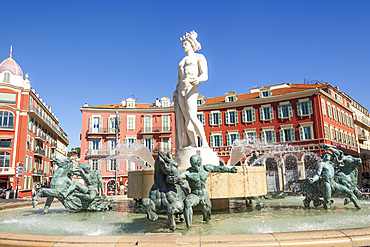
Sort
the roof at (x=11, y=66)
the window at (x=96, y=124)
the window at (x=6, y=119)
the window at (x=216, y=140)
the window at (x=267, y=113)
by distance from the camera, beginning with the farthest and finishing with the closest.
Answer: the window at (x=96, y=124) < the roof at (x=11, y=66) < the window at (x=216, y=140) < the window at (x=267, y=113) < the window at (x=6, y=119)

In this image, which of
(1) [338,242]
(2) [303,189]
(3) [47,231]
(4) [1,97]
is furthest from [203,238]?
(4) [1,97]

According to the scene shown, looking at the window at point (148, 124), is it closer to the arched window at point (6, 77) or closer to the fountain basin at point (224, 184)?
the arched window at point (6, 77)

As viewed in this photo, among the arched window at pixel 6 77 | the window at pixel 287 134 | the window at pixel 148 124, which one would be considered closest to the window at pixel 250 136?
the window at pixel 287 134

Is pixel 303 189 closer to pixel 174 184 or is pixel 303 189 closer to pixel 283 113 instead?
pixel 174 184

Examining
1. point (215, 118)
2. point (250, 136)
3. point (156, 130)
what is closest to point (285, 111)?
point (250, 136)

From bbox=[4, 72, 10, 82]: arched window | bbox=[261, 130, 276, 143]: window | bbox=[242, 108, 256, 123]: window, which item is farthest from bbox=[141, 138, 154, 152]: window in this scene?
bbox=[4, 72, 10, 82]: arched window

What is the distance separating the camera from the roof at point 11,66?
1544 inches

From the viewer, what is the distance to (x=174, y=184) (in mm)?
4875

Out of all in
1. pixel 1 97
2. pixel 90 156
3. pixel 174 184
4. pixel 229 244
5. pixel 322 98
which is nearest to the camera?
pixel 229 244

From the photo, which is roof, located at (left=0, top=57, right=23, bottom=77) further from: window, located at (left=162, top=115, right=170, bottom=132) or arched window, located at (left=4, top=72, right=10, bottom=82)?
window, located at (left=162, top=115, right=170, bottom=132)

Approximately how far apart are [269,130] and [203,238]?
111 ft

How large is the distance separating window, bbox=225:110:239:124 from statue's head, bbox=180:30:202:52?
95.2ft

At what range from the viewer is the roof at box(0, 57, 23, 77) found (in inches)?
1544

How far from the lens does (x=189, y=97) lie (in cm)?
852
